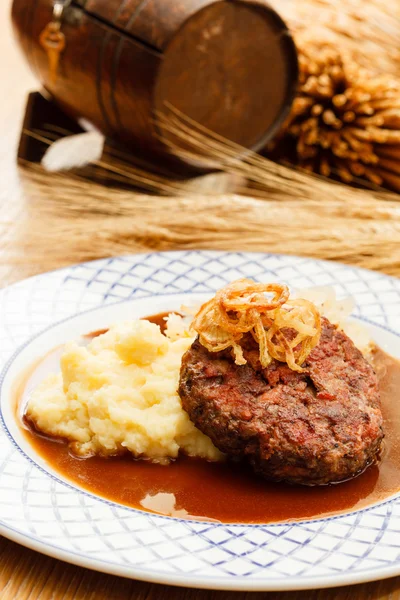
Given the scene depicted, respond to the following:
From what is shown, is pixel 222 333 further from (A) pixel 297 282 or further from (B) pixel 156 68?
(B) pixel 156 68

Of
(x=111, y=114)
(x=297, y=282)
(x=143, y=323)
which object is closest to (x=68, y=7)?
(x=111, y=114)

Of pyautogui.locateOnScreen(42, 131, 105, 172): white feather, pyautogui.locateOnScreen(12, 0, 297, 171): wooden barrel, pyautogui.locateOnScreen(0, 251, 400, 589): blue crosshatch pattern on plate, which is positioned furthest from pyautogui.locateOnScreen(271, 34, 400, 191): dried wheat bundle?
pyautogui.locateOnScreen(0, 251, 400, 589): blue crosshatch pattern on plate

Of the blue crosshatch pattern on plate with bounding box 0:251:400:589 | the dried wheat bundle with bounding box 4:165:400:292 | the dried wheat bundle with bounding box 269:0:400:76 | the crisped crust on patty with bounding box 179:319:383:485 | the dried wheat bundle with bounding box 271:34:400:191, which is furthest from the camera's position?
the dried wheat bundle with bounding box 269:0:400:76

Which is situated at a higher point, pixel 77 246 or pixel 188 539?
pixel 188 539

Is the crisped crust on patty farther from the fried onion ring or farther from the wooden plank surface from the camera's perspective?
the wooden plank surface

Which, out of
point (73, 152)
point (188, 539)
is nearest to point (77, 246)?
point (73, 152)

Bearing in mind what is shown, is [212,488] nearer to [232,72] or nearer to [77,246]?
[77,246]
